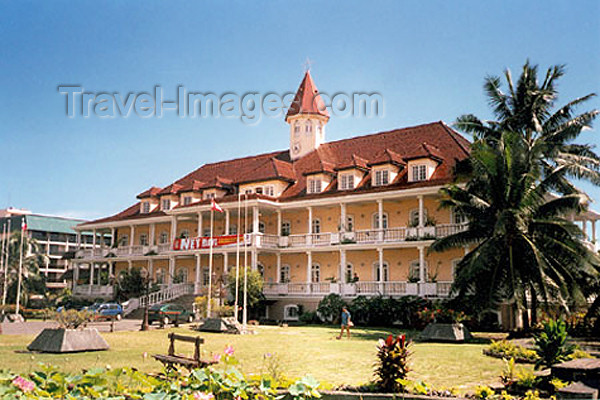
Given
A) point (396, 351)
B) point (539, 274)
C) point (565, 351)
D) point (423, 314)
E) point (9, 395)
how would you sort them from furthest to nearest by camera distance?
point (423, 314) < point (539, 274) < point (565, 351) < point (396, 351) < point (9, 395)

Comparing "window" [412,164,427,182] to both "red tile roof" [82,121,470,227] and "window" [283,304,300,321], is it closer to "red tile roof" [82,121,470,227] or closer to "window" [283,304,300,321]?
"red tile roof" [82,121,470,227]

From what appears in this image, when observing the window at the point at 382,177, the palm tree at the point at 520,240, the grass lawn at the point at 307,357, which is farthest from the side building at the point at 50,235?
the palm tree at the point at 520,240

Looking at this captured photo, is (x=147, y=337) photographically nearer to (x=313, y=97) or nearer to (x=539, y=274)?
(x=539, y=274)

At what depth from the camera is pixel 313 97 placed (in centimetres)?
4528

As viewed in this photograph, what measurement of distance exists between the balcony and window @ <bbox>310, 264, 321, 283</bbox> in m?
2.42

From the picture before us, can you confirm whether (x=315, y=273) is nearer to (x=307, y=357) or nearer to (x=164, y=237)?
(x=164, y=237)

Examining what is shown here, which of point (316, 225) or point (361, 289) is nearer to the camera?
point (361, 289)

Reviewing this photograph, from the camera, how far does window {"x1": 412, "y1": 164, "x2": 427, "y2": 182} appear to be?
33.5m

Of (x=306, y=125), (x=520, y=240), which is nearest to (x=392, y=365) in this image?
(x=520, y=240)

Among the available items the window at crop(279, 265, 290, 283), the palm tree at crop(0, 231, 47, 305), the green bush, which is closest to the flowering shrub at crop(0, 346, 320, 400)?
the green bush

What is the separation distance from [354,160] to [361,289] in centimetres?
846

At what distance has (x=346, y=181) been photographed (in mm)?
37094

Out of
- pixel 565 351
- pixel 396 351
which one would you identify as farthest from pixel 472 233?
pixel 396 351

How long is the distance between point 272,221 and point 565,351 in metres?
30.8
